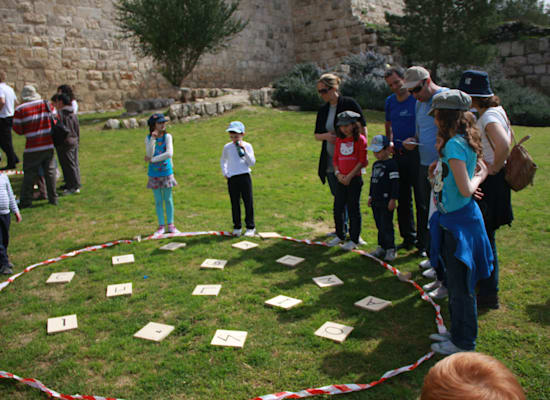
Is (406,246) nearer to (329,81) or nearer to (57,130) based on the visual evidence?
(329,81)

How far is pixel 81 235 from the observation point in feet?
21.1

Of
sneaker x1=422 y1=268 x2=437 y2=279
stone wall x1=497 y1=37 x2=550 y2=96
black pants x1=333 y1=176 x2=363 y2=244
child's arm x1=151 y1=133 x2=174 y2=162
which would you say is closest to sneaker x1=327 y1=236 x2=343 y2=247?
black pants x1=333 y1=176 x2=363 y2=244

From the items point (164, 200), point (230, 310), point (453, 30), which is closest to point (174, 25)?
point (453, 30)

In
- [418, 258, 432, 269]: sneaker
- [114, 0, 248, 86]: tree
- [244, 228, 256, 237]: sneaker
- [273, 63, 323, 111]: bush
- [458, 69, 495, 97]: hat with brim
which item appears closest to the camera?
[458, 69, 495, 97]: hat with brim

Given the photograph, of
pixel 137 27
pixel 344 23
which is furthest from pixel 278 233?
pixel 344 23

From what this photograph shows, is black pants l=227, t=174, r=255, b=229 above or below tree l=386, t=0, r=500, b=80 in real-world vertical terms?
below

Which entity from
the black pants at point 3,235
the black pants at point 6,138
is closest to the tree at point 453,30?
the black pants at point 6,138

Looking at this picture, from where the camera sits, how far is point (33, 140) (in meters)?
7.60

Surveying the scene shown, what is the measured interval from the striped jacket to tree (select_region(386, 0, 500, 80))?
14.8 m

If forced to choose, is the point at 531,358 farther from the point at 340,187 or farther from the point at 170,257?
the point at 170,257

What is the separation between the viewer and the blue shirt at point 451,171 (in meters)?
3.01

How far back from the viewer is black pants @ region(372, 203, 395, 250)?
16.6 ft

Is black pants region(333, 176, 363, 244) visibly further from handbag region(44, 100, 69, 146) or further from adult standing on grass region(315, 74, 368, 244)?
handbag region(44, 100, 69, 146)

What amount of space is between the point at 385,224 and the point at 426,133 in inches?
46.4
